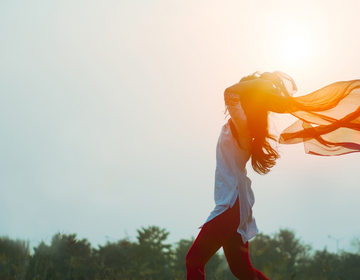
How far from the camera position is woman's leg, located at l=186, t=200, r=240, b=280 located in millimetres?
2705

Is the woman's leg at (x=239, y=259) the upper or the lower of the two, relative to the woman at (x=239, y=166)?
lower

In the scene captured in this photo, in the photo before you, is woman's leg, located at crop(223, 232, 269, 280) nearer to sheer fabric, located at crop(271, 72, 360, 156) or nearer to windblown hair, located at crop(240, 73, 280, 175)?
windblown hair, located at crop(240, 73, 280, 175)

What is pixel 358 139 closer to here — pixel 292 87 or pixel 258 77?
pixel 292 87

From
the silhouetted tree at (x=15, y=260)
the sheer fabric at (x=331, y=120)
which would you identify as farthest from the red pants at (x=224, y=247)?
the silhouetted tree at (x=15, y=260)

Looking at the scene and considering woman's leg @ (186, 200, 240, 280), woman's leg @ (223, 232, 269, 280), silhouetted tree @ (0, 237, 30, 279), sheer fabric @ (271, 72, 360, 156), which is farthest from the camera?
silhouetted tree @ (0, 237, 30, 279)

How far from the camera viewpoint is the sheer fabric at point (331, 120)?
3.70 m

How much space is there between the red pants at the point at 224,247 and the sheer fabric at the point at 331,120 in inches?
45.4

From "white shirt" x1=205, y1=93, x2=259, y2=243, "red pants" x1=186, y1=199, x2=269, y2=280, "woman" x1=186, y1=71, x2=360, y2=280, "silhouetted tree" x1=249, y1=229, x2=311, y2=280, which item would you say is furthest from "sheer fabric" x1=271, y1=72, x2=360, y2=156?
"silhouetted tree" x1=249, y1=229, x2=311, y2=280

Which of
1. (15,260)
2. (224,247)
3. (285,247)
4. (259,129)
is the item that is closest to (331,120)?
(259,129)

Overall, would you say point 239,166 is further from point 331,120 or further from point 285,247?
point 285,247

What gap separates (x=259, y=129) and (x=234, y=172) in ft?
1.28

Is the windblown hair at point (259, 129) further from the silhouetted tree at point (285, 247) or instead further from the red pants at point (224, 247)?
the silhouetted tree at point (285, 247)

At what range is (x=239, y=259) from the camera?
9.59 ft

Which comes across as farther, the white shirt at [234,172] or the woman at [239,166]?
the white shirt at [234,172]
